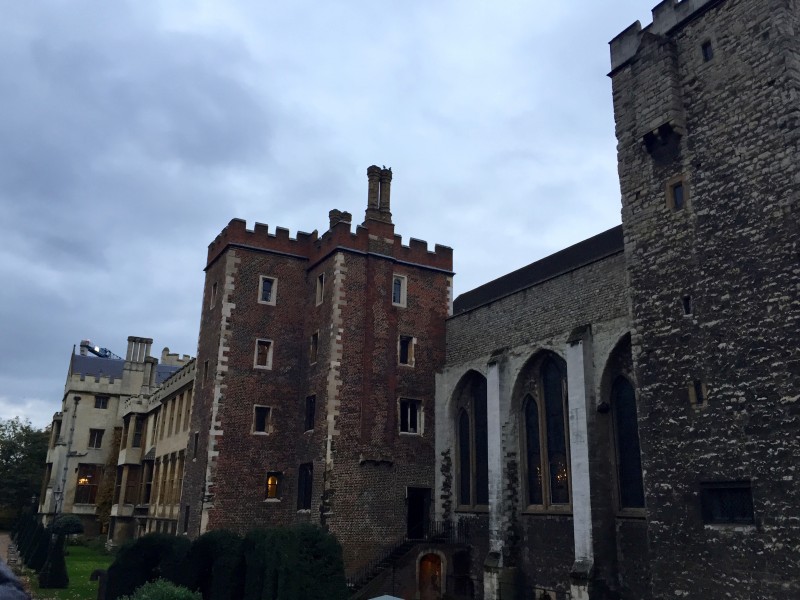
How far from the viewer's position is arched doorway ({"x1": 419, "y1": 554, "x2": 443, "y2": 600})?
26.9m

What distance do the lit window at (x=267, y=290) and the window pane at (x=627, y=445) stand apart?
1583cm

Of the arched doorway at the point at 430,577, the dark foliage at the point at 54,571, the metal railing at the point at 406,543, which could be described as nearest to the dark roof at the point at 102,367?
the dark foliage at the point at 54,571

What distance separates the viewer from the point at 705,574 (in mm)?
15266

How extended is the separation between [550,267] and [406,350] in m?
7.34

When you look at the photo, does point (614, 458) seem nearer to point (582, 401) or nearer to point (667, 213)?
point (582, 401)

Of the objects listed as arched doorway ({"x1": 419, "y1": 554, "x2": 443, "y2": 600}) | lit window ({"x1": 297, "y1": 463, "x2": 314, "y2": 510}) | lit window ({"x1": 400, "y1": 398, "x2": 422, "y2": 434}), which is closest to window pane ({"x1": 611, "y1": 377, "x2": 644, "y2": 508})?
arched doorway ({"x1": 419, "y1": 554, "x2": 443, "y2": 600})

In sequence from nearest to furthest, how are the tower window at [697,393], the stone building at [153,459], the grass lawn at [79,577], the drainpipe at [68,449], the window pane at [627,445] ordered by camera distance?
the tower window at [697,393]
the window pane at [627,445]
the grass lawn at [79,577]
the stone building at [153,459]
the drainpipe at [68,449]

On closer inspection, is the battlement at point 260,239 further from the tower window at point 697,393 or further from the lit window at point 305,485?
the tower window at point 697,393

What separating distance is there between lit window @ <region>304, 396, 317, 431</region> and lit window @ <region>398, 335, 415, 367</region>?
4183 mm

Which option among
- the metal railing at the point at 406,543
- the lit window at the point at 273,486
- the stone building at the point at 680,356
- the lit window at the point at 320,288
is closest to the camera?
the stone building at the point at 680,356

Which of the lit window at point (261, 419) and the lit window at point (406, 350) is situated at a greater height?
the lit window at point (406, 350)

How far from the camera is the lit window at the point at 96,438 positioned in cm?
5291

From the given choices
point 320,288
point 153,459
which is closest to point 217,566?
point 320,288

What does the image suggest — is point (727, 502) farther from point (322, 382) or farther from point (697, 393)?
point (322, 382)
